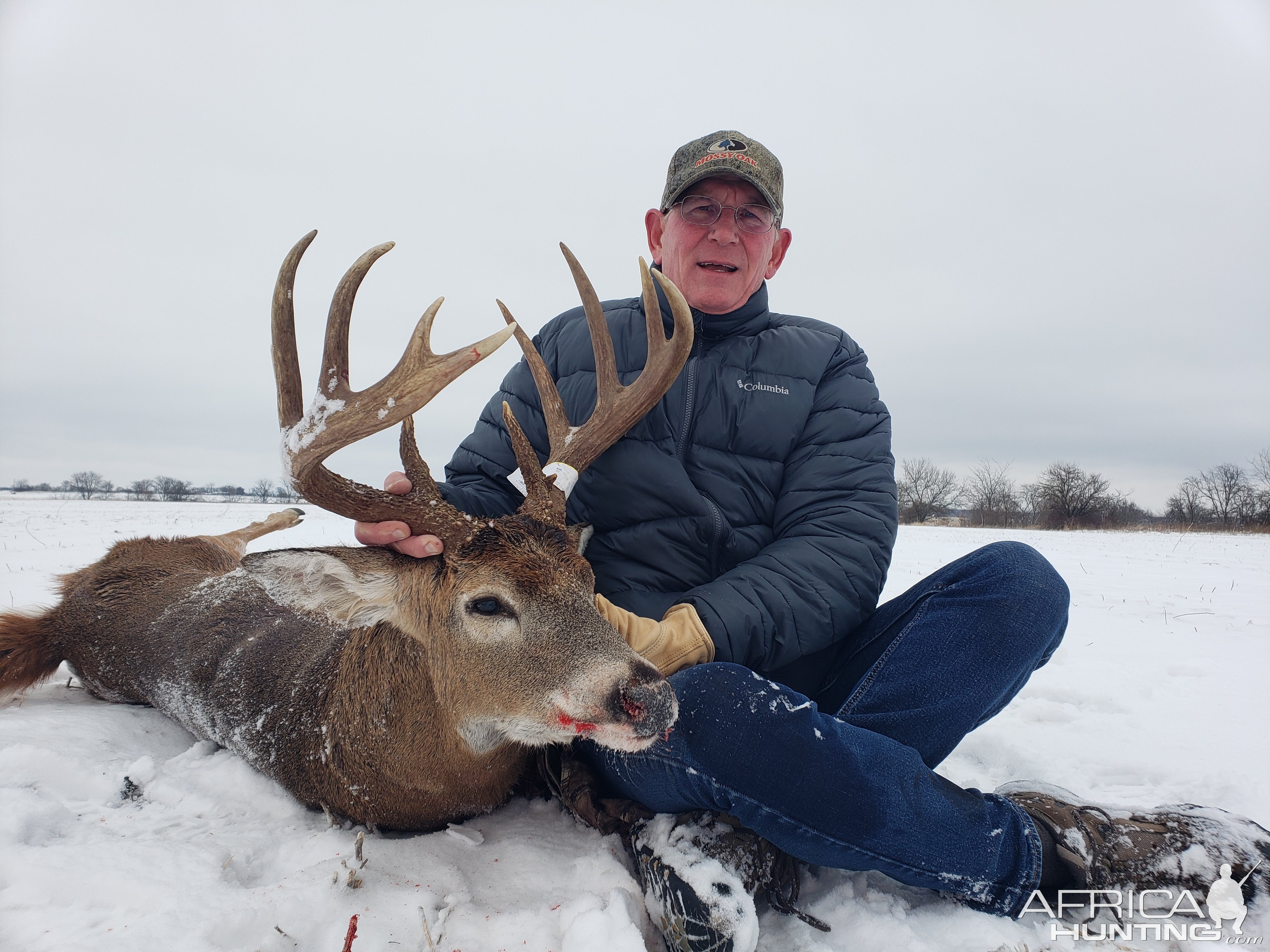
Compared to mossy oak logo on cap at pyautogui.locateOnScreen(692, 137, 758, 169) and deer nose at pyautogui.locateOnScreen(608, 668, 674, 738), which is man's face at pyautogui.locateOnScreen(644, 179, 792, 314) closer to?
mossy oak logo on cap at pyautogui.locateOnScreen(692, 137, 758, 169)

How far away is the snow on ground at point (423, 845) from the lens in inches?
69.6

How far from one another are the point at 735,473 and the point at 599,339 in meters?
0.90

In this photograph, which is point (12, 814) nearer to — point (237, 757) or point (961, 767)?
point (237, 757)

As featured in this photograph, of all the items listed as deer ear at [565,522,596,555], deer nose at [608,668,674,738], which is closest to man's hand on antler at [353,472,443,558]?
deer ear at [565,522,596,555]

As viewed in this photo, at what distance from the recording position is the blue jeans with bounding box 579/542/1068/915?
189cm

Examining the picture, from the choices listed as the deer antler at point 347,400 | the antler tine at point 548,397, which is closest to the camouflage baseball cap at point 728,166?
the antler tine at point 548,397

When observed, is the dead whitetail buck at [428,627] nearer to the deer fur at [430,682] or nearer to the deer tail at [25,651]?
the deer fur at [430,682]

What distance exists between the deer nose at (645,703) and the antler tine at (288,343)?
149cm

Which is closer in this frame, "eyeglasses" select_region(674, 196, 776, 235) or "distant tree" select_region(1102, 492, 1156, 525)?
"eyeglasses" select_region(674, 196, 776, 235)

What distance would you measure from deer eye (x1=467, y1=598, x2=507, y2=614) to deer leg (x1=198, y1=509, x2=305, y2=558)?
3.58 m

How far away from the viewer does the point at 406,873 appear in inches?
84.0

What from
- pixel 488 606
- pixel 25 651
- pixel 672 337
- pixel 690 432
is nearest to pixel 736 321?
pixel 672 337

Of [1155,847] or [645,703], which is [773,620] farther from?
[1155,847]

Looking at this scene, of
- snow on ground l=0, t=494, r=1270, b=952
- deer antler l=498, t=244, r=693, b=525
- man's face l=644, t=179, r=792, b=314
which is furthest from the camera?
man's face l=644, t=179, r=792, b=314
